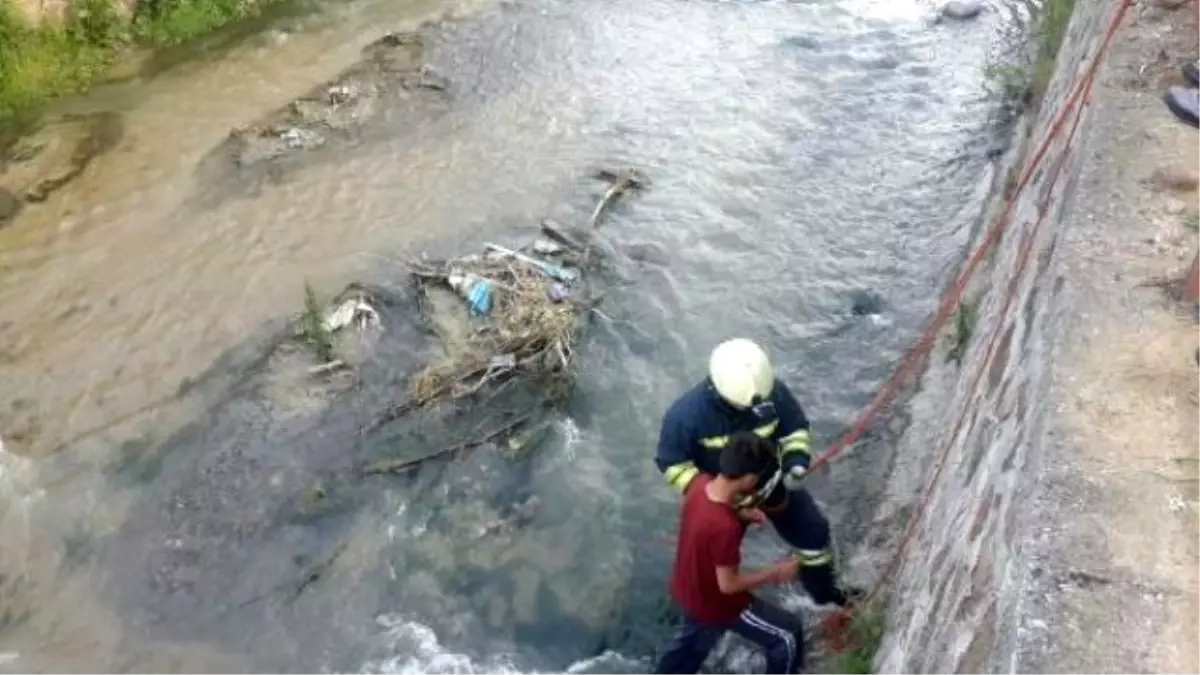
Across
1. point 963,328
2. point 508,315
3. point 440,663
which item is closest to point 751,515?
point 440,663

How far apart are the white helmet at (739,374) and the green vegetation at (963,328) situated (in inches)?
91.8

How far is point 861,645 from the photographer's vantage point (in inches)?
216

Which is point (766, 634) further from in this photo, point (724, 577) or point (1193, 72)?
point (1193, 72)

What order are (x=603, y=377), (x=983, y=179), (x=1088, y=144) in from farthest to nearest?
(x=983, y=179), (x=603, y=377), (x=1088, y=144)

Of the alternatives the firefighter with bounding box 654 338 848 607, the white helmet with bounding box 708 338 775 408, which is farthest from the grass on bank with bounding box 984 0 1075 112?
the white helmet with bounding box 708 338 775 408

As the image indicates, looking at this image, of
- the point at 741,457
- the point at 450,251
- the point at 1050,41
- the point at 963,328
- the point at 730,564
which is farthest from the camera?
the point at 1050,41

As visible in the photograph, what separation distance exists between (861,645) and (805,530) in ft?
1.93

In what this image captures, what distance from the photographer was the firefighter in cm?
496

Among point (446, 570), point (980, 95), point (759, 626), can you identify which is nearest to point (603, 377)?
point (446, 570)

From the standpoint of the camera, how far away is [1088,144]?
5027 millimetres

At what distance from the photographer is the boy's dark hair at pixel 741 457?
175 inches

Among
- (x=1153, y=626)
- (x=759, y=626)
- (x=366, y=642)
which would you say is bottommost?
(x=366, y=642)

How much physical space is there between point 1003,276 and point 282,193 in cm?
644

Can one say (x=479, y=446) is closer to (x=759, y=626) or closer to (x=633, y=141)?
(x=759, y=626)
